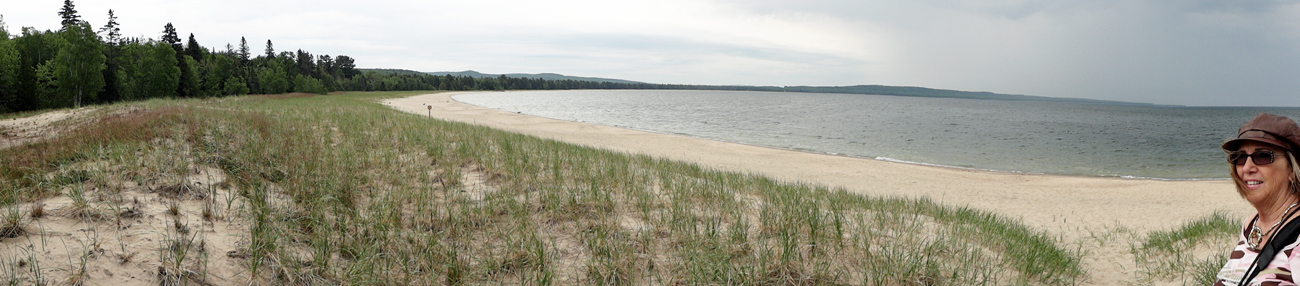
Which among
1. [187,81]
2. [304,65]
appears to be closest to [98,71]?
Answer: [187,81]

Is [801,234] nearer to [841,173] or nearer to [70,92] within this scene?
[841,173]

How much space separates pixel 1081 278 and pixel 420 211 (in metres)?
7.20

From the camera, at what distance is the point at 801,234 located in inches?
213

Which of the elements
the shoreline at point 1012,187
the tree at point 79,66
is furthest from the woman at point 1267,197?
the tree at point 79,66

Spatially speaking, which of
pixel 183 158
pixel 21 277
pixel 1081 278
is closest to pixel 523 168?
pixel 183 158

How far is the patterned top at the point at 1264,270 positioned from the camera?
1917 mm

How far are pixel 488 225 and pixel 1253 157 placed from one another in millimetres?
5548

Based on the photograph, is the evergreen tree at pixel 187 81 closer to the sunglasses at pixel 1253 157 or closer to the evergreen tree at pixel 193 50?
the evergreen tree at pixel 193 50

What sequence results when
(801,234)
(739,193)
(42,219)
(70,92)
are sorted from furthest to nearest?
(70,92) → (739,193) → (801,234) → (42,219)

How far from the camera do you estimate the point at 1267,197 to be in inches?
85.5

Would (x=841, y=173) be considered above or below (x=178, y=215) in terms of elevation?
below

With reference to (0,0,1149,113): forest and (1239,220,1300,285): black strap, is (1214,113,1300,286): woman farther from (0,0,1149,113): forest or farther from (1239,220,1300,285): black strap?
(0,0,1149,113): forest

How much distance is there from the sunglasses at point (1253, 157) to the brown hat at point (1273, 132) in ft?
0.23

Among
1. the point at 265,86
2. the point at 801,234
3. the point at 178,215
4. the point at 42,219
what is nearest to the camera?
the point at 42,219
